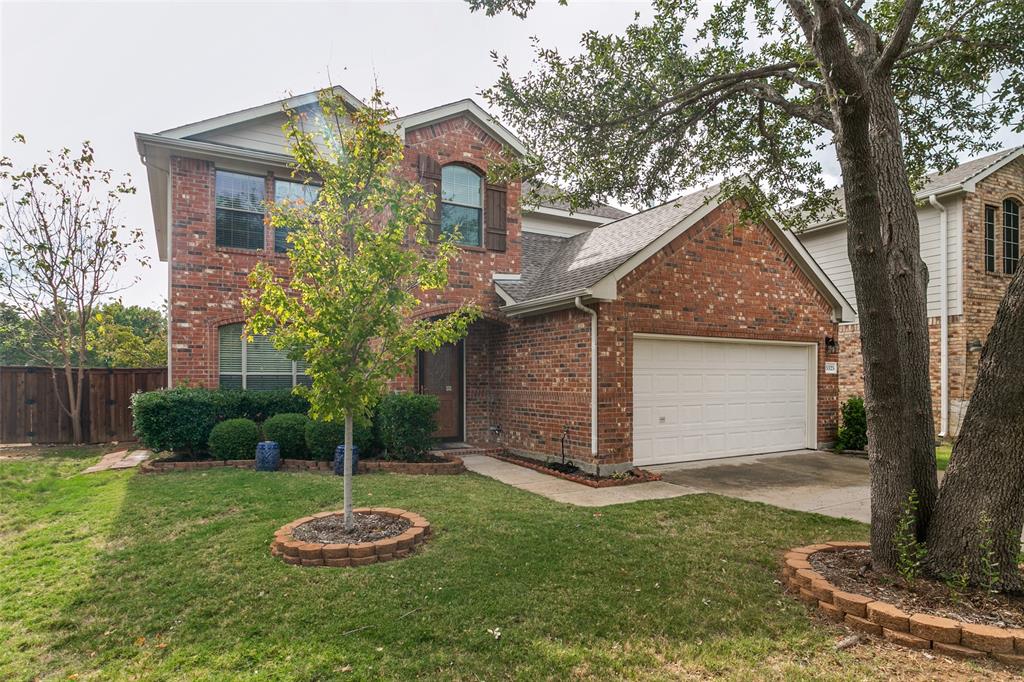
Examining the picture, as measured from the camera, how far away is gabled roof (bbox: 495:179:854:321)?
928 centimetres

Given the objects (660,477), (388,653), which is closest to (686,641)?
(388,653)

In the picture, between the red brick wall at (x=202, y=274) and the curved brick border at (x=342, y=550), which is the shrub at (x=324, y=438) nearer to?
the red brick wall at (x=202, y=274)

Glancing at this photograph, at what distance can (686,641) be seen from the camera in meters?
3.54

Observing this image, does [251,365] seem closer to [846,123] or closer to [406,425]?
[406,425]

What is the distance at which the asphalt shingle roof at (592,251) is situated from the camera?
995 centimetres

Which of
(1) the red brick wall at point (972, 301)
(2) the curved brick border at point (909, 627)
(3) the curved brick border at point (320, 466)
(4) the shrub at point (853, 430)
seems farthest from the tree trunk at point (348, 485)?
(1) the red brick wall at point (972, 301)

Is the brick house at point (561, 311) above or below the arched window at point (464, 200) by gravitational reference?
below

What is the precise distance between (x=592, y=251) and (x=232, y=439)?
7524mm

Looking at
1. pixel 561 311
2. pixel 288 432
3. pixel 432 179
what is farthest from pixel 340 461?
pixel 432 179

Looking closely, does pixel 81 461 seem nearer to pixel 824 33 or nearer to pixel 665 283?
pixel 665 283

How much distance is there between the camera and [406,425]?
371 inches

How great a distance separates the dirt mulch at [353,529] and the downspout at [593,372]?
13.0 ft

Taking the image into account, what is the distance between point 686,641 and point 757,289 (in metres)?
8.72

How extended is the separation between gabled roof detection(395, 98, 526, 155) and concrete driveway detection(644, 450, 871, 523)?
690 cm
